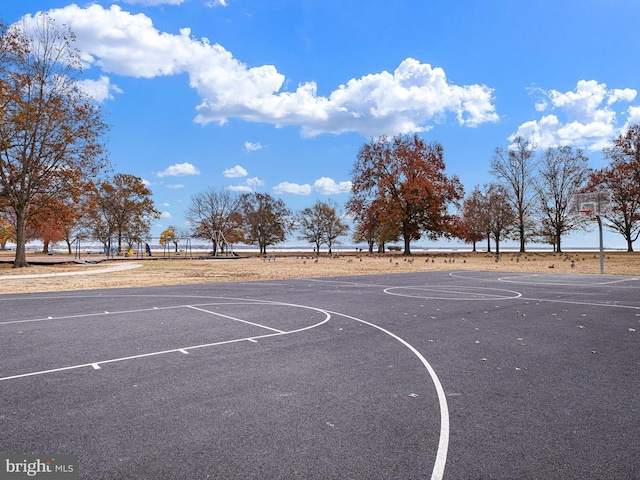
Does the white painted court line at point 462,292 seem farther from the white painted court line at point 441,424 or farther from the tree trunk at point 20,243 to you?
the tree trunk at point 20,243

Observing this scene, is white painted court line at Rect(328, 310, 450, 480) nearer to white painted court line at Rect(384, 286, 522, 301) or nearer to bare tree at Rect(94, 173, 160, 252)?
white painted court line at Rect(384, 286, 522, 301)

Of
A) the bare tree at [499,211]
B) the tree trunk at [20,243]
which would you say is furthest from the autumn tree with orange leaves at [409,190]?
the tree trunk at [20,243]

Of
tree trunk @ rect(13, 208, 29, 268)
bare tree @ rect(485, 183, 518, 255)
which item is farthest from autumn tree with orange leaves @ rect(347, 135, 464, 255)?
tree trunk @ rect(13, 208, 29, 268)

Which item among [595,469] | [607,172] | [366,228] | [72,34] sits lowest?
[595,469]

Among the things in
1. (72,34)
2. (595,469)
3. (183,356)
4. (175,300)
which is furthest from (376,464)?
(72,34)

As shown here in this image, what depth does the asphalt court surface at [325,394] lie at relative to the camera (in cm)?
389

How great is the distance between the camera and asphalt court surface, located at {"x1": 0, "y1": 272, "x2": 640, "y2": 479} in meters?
3.89

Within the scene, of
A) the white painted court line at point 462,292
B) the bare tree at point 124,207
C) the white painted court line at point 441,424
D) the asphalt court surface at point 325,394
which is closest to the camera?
the white painted court line at point 441,424

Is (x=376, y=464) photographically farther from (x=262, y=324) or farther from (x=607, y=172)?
(x=607, y=172)

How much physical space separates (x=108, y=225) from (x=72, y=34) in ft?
108

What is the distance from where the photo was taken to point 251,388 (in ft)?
18.9

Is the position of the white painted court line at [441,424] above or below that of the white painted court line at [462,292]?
above

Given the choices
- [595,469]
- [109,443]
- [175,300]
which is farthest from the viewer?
[175,300]

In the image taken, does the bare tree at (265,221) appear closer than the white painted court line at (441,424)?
No
